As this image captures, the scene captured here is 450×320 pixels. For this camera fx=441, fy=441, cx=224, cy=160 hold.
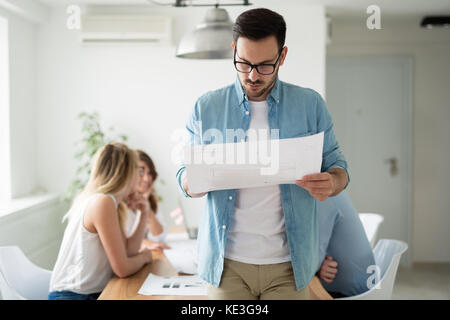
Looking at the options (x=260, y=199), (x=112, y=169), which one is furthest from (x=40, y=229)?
(x=260, y=199)

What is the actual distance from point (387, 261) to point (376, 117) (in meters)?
0.47

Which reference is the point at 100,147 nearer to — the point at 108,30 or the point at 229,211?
the point at 108,30

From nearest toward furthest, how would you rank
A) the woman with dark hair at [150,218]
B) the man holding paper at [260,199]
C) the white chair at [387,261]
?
the man holding paper at [260,199] < the white chair at [387,261] < the woman with dark hair at [150,218]

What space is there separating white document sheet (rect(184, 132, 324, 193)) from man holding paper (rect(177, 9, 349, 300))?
0.08 metres

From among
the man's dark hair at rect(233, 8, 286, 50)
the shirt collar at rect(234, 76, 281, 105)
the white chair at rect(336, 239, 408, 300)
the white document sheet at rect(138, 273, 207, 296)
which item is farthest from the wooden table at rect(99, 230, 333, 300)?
the man's dark hair at rect(233, 8, 286, 50)

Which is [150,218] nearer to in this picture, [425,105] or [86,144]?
[86,144]

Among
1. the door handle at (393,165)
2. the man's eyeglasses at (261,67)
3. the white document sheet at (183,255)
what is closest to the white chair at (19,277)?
the white document sheet at (183,255)

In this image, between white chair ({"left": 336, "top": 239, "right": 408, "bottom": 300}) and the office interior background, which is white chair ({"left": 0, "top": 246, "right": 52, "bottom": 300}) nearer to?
the office interior background

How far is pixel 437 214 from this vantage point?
1.35m

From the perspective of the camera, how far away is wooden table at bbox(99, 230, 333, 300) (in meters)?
1.30

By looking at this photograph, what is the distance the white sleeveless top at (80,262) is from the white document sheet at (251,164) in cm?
72

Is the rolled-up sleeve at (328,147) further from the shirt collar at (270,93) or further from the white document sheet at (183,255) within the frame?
the white document sheet at (183,255)

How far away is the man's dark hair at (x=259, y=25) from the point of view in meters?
0.92

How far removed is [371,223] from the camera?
1349 millimetres
